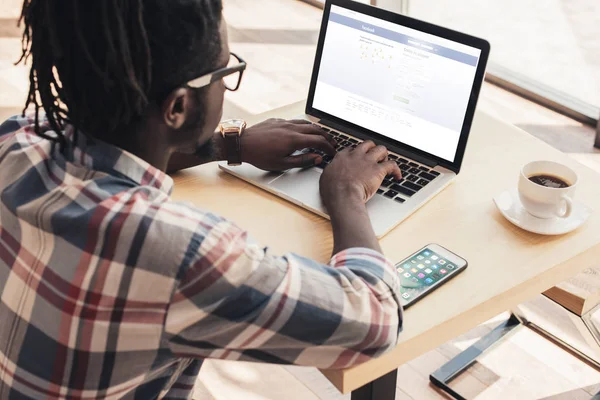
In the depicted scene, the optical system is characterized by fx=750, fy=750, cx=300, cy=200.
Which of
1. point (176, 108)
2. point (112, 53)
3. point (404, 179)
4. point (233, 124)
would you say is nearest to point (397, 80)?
point (404, 179)

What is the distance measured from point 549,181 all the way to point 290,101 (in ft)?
7.12

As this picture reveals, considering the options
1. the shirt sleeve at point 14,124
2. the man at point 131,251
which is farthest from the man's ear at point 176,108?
the shirt sleeve at point 14,124

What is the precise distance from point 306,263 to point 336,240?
18 centimetres

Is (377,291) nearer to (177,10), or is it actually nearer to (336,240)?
(336,240)

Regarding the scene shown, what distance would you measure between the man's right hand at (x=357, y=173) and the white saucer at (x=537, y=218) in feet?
0.63

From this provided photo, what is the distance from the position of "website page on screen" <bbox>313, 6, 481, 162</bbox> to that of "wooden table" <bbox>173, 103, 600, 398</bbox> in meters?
0.12

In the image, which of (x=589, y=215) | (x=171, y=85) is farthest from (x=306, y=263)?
(x=589, y=215)

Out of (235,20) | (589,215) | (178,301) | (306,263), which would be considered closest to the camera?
(178,301)

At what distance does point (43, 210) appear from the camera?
846 mm

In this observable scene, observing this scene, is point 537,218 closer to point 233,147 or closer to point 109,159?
point 233,147

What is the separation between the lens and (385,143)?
1.46 m

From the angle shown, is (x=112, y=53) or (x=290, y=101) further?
(x=290, y=101)

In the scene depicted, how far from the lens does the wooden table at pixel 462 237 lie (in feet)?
3.48

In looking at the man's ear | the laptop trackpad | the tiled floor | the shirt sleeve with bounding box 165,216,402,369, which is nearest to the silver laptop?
the laptop trackpad
